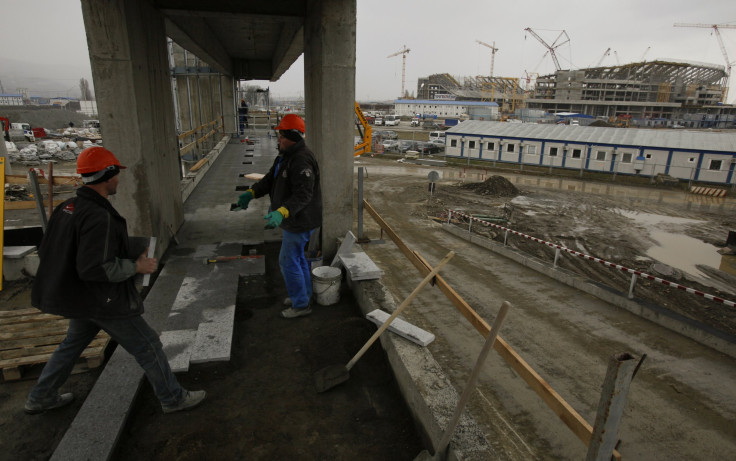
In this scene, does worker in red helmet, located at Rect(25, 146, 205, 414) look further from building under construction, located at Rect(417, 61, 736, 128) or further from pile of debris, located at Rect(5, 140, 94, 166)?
building under construction, located at Rect(417, 61, 736, 128)

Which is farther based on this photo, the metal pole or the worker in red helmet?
the worker in red helmet

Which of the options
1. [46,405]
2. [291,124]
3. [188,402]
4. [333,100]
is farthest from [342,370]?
[333,100]

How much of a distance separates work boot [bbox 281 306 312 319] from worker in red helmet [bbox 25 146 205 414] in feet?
6.08

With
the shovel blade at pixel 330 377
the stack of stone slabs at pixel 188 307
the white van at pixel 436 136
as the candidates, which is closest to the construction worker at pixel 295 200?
the stack of stone slabs at pixel 188 307

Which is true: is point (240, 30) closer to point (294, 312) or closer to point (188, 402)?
point (294, 312)

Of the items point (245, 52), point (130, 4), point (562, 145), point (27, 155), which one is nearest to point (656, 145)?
point (562, 145)

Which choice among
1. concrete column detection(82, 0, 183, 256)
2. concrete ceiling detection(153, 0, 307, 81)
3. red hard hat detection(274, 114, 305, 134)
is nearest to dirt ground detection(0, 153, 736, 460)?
concrete column detection(82, 0, 183, 256)

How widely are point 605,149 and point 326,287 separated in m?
28.3

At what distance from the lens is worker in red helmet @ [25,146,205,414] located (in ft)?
8.55

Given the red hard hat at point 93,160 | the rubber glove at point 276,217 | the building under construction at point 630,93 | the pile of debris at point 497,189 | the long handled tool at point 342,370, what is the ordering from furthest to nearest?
the building under construction at point 630,93 < the pile of debris at point 497,189 < the rubber glove at point 276,217 < the long handled tool at point 342,370 < the red hard hat at point 93,160

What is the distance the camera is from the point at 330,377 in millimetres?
3586

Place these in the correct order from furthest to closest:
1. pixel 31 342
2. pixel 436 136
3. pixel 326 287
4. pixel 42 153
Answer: pixel 436 136 → pixel 42 153 → pixel 326 287 → pixel 31 342

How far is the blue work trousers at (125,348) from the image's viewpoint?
2.89 metres

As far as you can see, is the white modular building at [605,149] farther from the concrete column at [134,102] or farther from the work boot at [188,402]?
the work boot at [188,402]
